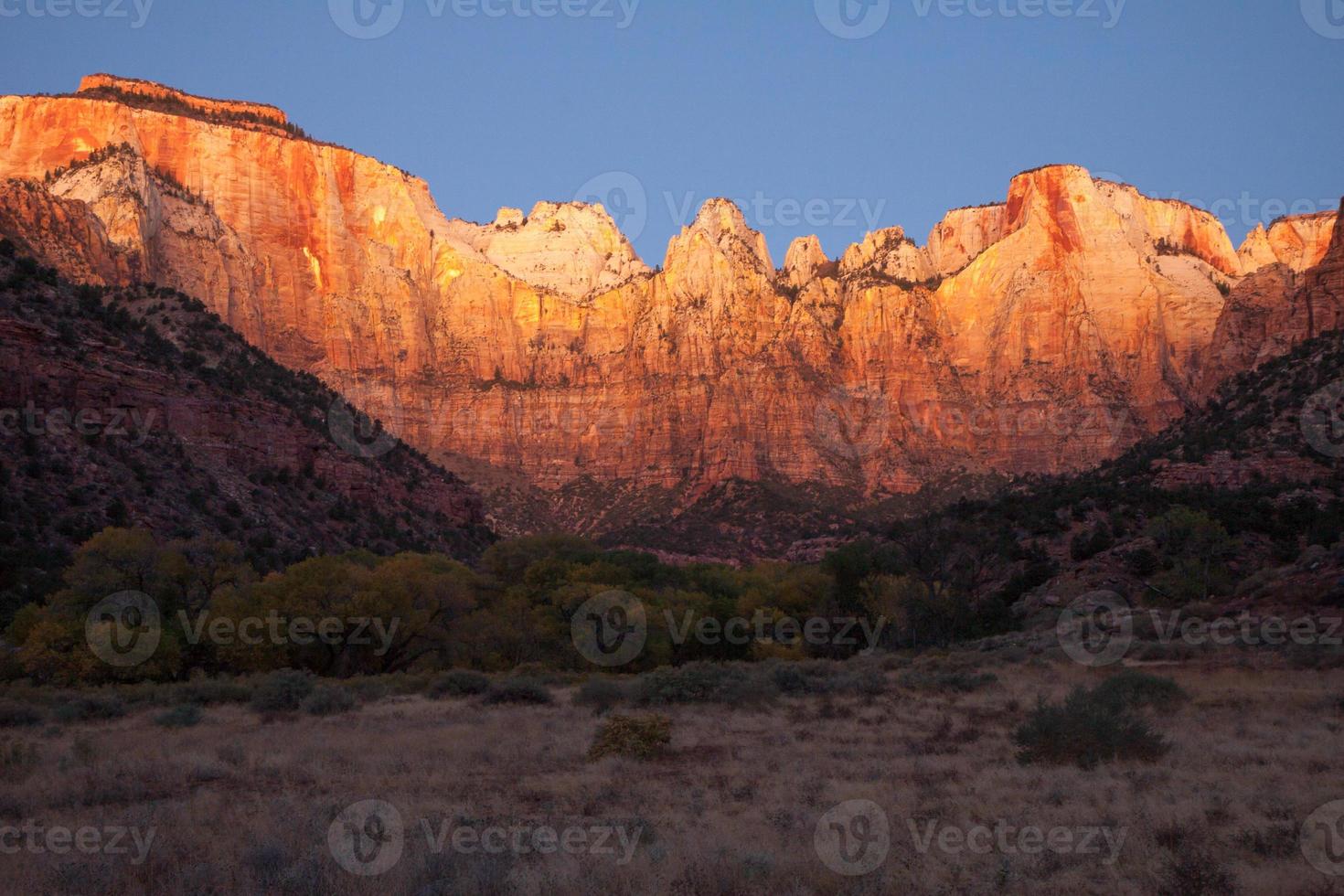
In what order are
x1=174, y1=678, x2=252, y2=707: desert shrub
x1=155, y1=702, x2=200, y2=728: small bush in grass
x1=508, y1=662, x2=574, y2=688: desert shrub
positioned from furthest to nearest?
x1=508, y1=662, x2=574, y2=688: desert shrub
x1=174, y1=678, x2=252, y2=707: desert shrub
x1=155, y1=702, x2=200, y2=728: small bush in grass

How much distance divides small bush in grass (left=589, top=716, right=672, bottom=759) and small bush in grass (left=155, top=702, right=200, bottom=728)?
8056mm

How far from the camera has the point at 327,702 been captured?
22703mm

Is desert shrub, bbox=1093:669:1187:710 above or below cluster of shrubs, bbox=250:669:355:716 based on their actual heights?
below

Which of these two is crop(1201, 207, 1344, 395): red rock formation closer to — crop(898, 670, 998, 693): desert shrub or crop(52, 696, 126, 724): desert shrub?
crop(898, 670, 998, 693): desert shrub

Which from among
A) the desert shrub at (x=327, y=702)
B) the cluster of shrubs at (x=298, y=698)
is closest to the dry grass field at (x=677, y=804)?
the desert shrub at (x=327, y=702)

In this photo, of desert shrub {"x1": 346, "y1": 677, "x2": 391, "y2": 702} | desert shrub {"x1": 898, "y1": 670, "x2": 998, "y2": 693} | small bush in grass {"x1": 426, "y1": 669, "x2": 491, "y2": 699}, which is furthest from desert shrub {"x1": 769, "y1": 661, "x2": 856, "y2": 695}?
desert shrub {"x1": 346, "y1": 677, "x2": 391, "y2": 702}

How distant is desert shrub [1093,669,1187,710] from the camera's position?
19.1 metres

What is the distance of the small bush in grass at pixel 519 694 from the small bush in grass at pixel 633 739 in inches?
283

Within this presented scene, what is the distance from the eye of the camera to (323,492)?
55906 millimetres

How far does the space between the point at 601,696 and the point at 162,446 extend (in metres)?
31.3

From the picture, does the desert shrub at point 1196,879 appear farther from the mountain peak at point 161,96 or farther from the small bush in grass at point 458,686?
the mountain peak at point 161,96

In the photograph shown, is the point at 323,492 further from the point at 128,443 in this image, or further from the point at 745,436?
the point at 745,436

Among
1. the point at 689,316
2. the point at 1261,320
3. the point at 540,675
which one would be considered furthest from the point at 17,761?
the point at 689,316

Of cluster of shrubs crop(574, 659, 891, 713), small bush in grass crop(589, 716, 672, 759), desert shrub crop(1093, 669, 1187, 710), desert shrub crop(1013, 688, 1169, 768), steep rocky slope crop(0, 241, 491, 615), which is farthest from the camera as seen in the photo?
steep rocky slope crop(0, 241, 491, 615)
